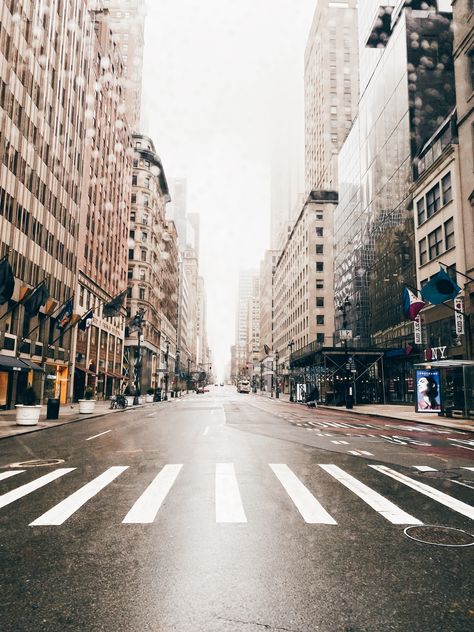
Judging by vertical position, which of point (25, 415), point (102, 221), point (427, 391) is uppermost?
point (102, 221)

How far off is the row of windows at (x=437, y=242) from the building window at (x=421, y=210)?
5.60 feet

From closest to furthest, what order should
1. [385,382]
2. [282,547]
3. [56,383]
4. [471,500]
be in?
[282,547], [471,500], [56,383], [385,382]

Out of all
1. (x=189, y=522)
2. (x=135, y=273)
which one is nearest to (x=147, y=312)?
(x=135, y=273)

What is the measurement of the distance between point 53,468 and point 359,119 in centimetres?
6134

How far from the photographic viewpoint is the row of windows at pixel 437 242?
111 feet

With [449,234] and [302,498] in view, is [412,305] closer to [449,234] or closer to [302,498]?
[449,234]

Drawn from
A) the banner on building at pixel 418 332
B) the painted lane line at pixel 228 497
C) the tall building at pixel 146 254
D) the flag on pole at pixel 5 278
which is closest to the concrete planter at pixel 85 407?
the flag on pole at pixel 5 278

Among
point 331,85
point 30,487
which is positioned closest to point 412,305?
point 30,487

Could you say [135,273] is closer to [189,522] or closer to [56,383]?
[56,383]

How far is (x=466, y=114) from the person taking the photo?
31172mm

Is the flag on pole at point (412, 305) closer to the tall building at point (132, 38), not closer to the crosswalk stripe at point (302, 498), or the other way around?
the crosswalk stripe at point (302, 498)

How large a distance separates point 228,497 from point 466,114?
105 ft

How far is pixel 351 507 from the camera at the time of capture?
7.04m

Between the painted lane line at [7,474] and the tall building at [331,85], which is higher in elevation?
the tall building at [331,85]
